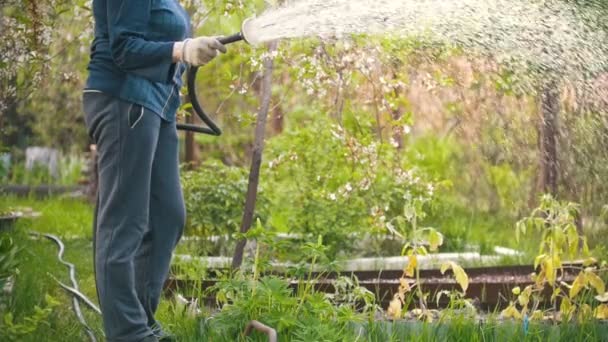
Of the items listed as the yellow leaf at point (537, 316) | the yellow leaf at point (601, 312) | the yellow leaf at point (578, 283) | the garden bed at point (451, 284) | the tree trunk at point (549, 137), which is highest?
the tree trunk at point (549, 137)

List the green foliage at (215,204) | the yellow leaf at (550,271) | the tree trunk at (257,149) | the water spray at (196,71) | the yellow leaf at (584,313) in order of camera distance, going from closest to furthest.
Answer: the water spray at (196,71) < the yellow leaf at (584,313) < the yellow leaf at (550,271) < the tree trunk at (257,149) < the green foliage at (215,204)

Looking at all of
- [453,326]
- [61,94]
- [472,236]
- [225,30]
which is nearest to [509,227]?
[472,236]

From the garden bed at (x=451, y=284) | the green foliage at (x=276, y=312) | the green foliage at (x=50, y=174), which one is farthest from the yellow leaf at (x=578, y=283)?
the green foliage at (x=50, y=174)

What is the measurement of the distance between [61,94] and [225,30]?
214 inches

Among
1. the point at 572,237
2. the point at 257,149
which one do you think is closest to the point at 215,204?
the point at 257,149

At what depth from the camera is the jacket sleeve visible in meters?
2.77

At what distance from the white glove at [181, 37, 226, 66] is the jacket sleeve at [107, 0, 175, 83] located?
8 cm

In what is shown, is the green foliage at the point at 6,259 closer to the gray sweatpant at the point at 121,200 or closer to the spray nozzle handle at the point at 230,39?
the gray sweatpant at the point at 121,200

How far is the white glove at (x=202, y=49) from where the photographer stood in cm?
273

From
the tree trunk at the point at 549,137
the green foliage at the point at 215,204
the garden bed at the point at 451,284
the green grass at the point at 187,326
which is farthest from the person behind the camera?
the green foliage at the point at 215,204

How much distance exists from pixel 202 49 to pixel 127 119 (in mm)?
326

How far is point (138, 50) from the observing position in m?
2.76

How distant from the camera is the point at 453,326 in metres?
3.25

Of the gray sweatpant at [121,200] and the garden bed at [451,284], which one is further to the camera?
the garden bed at [451,284]
